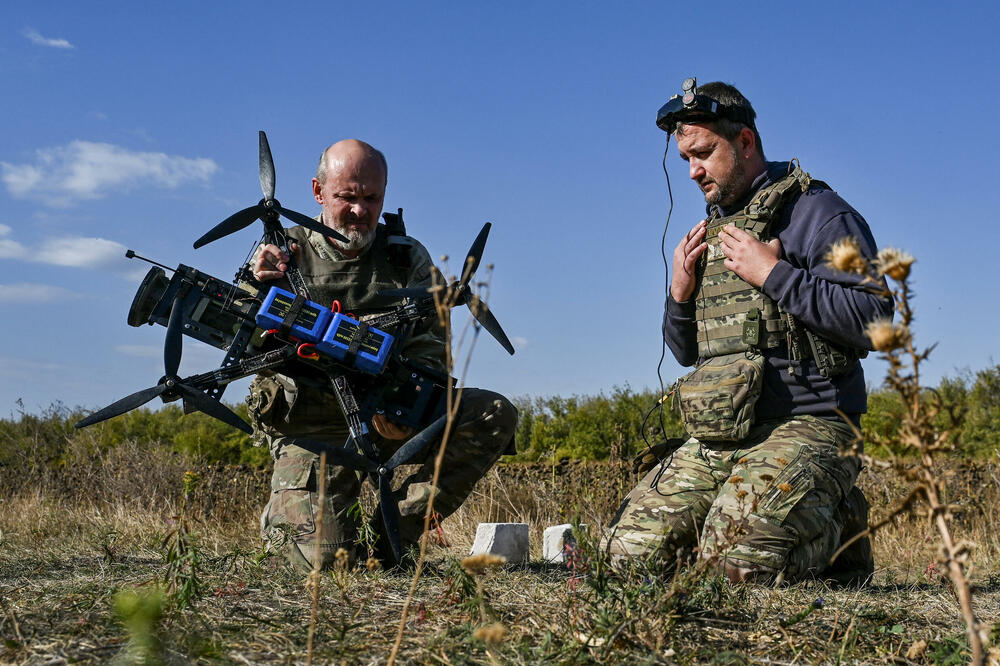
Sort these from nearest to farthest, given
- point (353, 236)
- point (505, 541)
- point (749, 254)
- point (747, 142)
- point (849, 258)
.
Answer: point (849, 258) < point (749, 254) < point (747, 142) < point (353, 236) < point (505, 541)

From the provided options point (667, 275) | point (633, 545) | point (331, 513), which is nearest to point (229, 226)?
point (331, 513)

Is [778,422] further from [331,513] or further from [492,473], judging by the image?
[492,473]

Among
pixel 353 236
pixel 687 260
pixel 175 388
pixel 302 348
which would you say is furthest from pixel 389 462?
pixel 687 260

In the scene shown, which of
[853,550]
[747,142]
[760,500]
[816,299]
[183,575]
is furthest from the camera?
[747,142]

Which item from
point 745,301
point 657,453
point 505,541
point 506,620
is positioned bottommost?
point 506,620

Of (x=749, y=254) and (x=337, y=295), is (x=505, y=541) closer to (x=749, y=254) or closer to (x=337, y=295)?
(x=337, y=295)

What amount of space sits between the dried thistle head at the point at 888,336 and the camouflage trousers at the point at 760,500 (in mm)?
2283

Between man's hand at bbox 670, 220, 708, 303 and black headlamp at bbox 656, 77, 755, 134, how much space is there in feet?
1.94

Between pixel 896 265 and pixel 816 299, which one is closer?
pixel 896 265

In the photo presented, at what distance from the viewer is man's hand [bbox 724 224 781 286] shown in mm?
4547

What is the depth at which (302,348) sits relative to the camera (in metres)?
5.00

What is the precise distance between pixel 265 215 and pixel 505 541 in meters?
2.72

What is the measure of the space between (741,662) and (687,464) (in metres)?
2.40

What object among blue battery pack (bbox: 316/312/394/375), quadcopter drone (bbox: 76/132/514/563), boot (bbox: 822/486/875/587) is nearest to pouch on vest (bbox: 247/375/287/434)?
quadcopter drone (bbox: 76/132/514/563)
